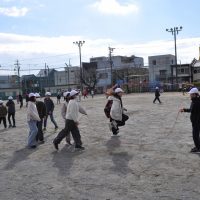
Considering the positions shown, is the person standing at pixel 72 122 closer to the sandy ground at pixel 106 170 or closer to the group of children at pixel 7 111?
the sandy ground at pixel 106 170

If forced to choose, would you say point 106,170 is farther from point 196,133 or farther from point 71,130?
point 71,130

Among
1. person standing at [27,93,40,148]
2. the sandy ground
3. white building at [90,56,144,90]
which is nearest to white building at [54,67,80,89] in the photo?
white building at [90,56,144,90]

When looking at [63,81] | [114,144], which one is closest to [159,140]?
[114,144]

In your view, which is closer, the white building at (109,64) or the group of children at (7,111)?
the group of children at (7,111)

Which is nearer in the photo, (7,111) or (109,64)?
(7,111)

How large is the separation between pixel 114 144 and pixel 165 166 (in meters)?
3.69

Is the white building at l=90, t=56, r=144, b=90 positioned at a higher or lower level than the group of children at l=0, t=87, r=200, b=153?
higher

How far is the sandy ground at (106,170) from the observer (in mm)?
7453

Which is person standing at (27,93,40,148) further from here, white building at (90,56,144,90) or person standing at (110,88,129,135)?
white building at (90,56,144,90)

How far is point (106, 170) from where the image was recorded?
9258 mm

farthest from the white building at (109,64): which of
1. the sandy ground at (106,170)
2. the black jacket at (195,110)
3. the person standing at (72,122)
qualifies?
the black jacket at (195,110)

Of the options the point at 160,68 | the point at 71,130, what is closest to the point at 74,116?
the point at 71,130

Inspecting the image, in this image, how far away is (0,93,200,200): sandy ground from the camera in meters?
7.45

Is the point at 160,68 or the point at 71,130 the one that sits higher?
the point at 160,68
